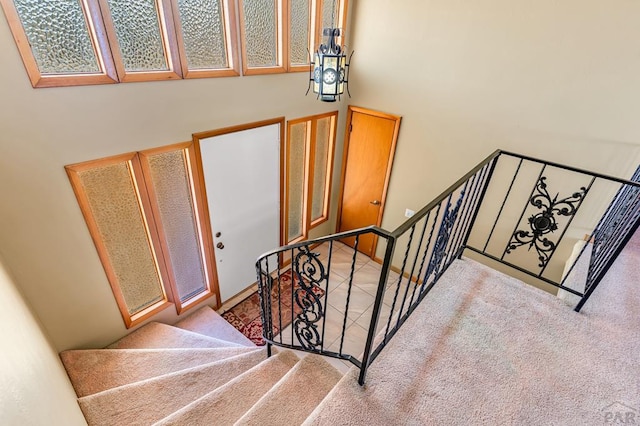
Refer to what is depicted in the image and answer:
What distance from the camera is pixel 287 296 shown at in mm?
4156

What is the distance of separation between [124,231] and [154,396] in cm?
134

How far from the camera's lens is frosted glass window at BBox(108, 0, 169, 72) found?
212cm

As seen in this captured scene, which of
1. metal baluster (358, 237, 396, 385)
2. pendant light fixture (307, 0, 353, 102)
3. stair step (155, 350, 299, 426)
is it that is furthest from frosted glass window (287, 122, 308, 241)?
metal baluster (358, 237, 396, 385)

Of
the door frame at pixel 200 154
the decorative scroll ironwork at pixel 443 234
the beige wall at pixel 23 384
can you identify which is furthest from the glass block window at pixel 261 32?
the beige wall at pixel 23 384

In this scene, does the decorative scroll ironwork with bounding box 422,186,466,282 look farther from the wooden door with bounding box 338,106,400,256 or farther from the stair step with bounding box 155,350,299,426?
the wooden door with bounding box 338,106,400,256

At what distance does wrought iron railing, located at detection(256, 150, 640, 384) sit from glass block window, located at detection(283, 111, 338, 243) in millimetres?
569

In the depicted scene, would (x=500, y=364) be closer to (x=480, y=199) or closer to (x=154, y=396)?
(x=480, y=199)

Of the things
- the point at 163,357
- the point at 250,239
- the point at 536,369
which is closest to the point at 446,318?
the point at 536,369

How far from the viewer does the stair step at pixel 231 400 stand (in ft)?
5.89

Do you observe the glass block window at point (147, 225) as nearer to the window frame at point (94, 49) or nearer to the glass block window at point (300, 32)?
the window frame at point (94, 49)

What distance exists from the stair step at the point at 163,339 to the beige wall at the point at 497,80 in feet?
9.69

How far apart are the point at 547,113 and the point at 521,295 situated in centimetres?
187

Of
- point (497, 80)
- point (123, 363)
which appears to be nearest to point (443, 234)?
point (497, 80)

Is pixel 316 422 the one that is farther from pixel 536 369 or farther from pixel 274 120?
pixel 274 120
